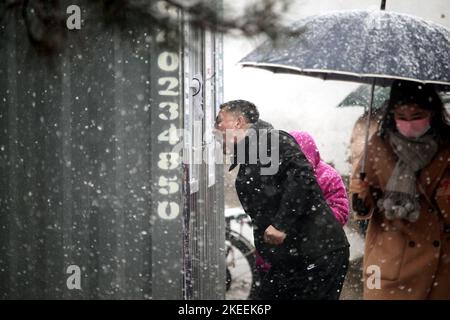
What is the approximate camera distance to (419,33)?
4.54m

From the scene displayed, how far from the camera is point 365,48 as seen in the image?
4430 mm

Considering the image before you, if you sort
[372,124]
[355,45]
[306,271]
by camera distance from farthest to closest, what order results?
[372,124], [306,271], [355,45]

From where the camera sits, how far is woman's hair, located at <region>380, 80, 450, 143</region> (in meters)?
4.60

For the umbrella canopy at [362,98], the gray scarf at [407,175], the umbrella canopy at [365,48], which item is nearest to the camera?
the umbrella canopy at [365,48]

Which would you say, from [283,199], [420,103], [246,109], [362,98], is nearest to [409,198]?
[420,103]

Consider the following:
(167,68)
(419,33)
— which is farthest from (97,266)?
(419,33)

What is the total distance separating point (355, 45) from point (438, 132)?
0.74m

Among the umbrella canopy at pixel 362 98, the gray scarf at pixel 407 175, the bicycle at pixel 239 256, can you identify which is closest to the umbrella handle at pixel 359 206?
the gray scarf at pixel 407 175

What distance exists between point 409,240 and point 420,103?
32.7 inches

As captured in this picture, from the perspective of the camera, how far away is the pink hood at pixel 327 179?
16.0 feet

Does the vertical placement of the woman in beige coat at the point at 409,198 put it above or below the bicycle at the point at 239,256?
above

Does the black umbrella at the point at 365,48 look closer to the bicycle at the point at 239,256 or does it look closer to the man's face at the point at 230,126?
the man's face at the point at 230,126

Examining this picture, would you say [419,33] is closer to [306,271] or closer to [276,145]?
[276,145]

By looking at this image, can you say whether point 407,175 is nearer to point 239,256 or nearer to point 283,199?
point 283,199
